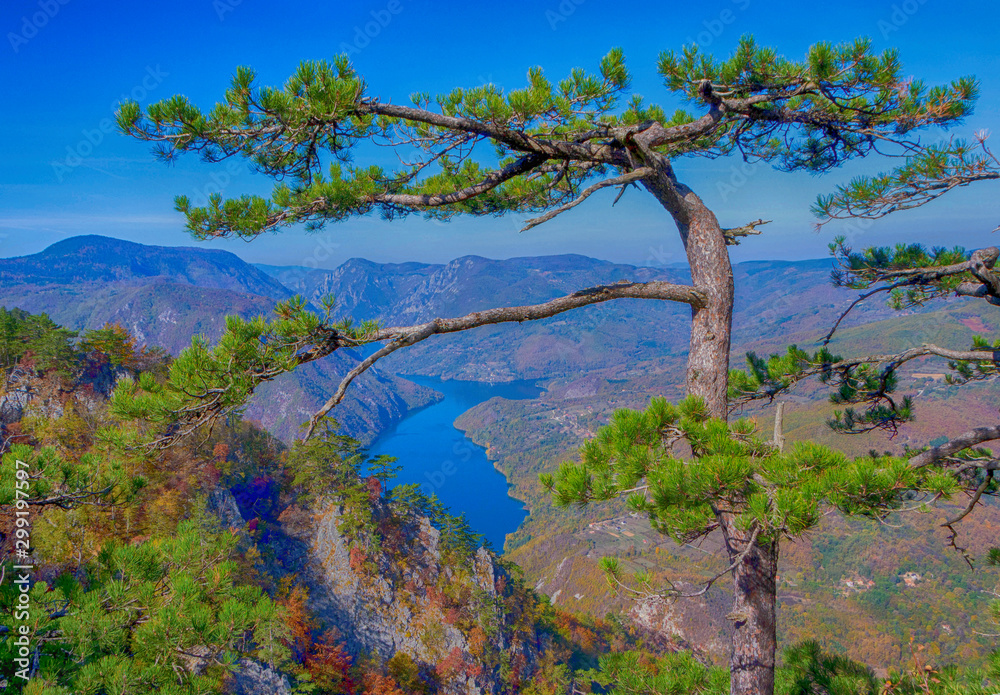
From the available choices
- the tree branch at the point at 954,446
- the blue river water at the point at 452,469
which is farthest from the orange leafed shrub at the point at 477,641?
the blue river water at the point at 452,469

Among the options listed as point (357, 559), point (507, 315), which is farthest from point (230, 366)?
point (357, 559)

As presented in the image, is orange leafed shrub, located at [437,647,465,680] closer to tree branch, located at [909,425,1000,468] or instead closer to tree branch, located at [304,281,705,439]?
tree branch, located at [304,281,705,439]

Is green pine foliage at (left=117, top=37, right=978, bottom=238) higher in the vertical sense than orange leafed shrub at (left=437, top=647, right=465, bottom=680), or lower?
higher

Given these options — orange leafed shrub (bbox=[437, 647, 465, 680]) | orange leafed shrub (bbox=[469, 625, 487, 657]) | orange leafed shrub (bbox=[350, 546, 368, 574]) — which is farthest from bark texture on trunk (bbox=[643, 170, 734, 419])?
orange leafed shrub (bbox=[469, 625, 487, 657])

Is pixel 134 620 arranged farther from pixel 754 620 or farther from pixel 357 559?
pixel 357 559

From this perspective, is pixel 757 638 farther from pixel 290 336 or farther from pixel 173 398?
pixel 173 398

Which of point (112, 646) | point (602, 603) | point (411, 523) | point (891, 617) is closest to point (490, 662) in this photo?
point (411, 523)

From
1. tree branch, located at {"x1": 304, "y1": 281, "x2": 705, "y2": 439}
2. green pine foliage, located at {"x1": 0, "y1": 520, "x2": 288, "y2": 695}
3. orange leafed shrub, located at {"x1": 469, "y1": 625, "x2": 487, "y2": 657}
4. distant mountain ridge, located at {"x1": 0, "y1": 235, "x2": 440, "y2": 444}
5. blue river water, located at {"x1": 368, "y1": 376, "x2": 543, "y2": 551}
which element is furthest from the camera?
distant mountain ridge, located at {"x1": 0, "y1": 235, "x2": 440, "y2": 444}
